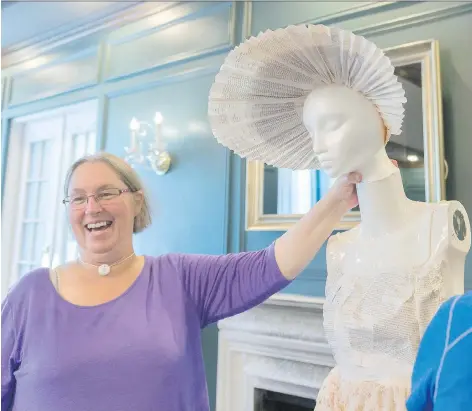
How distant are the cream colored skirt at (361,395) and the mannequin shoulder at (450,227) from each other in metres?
0.30

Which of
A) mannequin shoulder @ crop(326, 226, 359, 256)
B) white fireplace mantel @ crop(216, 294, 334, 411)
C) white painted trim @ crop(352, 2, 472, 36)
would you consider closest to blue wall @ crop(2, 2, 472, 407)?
white painted trim @ crop(352, 2, 472, 36)

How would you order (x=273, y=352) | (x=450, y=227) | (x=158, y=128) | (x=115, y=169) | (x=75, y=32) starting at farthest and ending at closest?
(x=75, y=32)
(x=158, y=128)
(x=273, y=352)
(x=115, y=169)
(x=450, y=227)

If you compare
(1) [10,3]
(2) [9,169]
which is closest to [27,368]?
(1) [10,3]

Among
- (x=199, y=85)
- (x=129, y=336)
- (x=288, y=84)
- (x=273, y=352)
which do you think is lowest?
(x=273, y=352)

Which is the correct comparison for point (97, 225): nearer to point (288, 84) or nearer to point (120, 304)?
point (120, 304)

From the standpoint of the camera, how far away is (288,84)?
3.33ft

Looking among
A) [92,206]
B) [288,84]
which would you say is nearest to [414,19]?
[288,84]

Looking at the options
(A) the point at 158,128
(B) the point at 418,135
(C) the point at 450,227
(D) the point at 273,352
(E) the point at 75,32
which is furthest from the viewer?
(E) the point at 75,32

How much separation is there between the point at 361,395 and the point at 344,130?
55 cm

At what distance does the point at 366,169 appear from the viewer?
979 millimetres

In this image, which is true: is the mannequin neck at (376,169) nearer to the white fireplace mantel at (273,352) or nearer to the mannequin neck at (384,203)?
the mannequin neck at (384,203)

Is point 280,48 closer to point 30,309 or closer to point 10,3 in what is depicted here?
point 30,309

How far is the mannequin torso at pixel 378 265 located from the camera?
92 cm

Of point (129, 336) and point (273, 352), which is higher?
point (129, 336)
